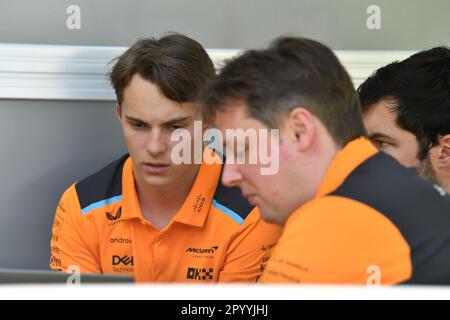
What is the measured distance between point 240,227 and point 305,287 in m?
1.36

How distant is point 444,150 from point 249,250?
66cm

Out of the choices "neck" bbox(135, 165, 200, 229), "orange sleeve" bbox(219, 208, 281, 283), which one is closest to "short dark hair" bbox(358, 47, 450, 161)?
"orange sleeve" bbox(219, 208, 281, 283)

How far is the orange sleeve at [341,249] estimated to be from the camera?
1326mm

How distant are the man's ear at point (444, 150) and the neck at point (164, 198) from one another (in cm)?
73

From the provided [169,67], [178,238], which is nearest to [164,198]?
[178,238]

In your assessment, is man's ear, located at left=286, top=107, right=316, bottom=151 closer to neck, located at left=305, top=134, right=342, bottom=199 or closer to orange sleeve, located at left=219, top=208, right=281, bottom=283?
neck, located at left=305, top=134, right=342, bottom=199

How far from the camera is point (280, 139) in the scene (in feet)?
5.12

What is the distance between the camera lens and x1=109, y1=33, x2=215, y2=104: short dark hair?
2289 millimetres

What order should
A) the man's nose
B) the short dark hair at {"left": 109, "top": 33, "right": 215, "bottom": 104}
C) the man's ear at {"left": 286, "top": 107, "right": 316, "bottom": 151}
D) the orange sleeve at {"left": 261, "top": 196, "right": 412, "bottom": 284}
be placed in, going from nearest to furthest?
the orange sleeve at {"left": 261, "top": 196, "right": 412, "bottom": 284}
the man's ear at {"left": 286, "top": 107, "right": 316, "bottom": 151}
the man's nose
the short dark hair at {"left": 109, "top": 33, "right": 215, "bottom": 104}

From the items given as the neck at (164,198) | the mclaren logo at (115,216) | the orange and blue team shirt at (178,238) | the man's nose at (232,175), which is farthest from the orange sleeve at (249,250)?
the man's nose at (232,175)

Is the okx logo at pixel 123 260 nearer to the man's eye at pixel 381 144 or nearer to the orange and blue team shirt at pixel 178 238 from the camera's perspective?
the orange and blue team shirt at pixel 178 238

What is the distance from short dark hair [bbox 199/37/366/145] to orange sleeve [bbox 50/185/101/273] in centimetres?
88
